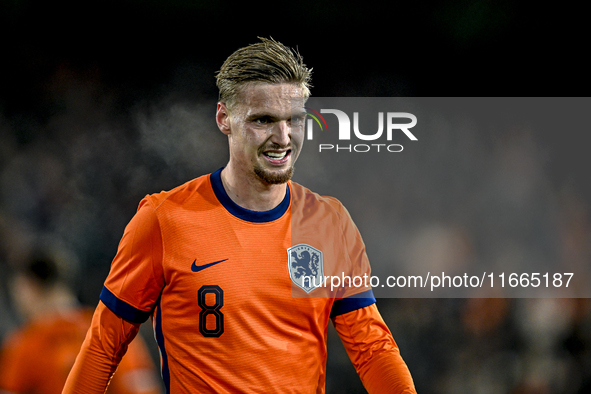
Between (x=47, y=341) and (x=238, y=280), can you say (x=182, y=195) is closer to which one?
(x=238, y=280)

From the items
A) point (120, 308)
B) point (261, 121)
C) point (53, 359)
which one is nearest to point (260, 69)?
point (261, 121)

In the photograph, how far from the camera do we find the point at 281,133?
151 centimetres

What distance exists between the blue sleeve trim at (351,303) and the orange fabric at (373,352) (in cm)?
1

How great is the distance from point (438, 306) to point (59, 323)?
86.9 inches

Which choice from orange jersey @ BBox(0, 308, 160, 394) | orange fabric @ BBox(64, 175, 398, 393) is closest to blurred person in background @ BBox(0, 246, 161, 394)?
orange jersey @ BBox(0, 308, 160, 394)

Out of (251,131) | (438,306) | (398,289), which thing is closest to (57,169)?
(251,131)

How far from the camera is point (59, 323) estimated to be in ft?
8.95

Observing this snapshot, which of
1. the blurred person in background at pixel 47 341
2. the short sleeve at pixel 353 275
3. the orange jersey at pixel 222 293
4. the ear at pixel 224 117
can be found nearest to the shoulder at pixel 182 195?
the orange jersey at pixel 222 293

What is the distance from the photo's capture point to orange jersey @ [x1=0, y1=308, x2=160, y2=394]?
8.40 feet

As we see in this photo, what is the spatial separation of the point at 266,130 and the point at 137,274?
1.99 ft

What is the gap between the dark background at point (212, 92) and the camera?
2.80 m

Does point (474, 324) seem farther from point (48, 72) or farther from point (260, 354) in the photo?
point (48, 72)

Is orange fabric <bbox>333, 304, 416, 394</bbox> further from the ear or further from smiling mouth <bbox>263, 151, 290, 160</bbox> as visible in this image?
the ear

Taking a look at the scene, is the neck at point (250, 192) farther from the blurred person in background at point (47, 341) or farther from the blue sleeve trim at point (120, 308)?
the blurred person in background at point (47, 341)
